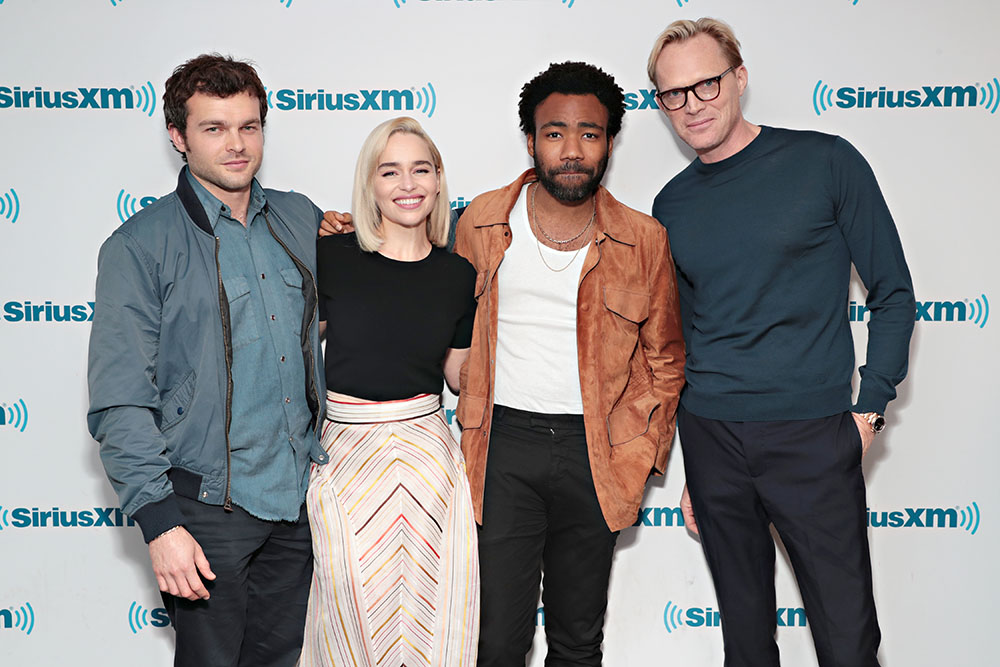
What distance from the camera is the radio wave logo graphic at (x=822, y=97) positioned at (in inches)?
106

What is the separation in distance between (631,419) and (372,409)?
0.78 meters

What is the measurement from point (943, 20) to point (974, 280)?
0.92 metres

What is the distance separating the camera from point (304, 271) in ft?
7.09

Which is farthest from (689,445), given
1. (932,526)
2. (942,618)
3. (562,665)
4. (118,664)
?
(118,664)

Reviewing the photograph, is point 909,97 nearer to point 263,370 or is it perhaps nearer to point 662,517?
point 662,517

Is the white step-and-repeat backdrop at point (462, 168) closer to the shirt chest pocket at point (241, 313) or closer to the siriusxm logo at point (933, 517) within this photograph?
the siriusxm logo at point (933, 517)

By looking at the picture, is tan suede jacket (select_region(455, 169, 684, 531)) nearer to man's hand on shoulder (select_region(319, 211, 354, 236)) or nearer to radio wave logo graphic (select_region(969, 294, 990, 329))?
man's hand on shoulder (select_region(319, 211, 354, 236))

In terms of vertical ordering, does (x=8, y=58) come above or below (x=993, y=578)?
above

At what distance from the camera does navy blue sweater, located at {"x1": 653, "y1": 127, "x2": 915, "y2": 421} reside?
85.3 inches

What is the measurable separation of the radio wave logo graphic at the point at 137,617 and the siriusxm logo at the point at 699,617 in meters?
1.96

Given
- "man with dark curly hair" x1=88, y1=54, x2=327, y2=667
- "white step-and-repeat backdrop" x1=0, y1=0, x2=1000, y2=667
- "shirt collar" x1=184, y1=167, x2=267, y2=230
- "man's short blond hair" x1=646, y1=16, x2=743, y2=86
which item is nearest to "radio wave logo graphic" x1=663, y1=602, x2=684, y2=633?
"white step-and-repeat backdrop" x1=0, y1=0, x2=1000, y2=667

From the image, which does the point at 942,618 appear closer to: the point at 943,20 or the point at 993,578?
the point at 993,578

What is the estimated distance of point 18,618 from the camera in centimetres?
284

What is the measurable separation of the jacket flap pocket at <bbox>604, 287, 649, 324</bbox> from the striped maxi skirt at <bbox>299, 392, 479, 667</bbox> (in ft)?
2.12
